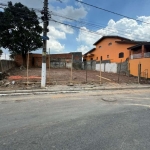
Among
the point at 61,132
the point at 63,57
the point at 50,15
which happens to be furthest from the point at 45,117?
the point at 63,57

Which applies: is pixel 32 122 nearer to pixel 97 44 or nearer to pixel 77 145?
pixel 77 145

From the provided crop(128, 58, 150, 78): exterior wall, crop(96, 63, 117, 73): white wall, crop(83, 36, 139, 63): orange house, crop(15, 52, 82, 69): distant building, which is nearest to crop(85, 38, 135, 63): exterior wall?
crop(83, 36, 139, 63): orange house

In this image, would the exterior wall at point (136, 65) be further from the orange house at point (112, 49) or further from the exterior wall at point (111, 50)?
the exterior wall at point (111, 50)

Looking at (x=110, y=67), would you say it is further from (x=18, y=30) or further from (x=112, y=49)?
(x=18, y=30)

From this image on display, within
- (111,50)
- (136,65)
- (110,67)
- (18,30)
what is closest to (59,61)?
(18,30)

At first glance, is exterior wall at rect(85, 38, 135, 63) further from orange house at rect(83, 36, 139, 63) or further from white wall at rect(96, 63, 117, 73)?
white wall at rect(96, 63, 117, 73)

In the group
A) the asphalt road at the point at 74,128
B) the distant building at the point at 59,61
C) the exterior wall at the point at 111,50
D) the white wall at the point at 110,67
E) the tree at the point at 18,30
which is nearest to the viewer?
the asphalt road at the point at 74,128

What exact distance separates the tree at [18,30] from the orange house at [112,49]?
15239mm

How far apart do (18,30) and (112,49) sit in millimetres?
19645

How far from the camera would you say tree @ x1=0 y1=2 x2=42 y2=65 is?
27736 mm

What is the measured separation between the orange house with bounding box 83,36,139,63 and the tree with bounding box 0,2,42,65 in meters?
15.2

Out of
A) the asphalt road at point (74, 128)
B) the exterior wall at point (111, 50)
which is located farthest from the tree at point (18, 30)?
the asphalt road at point (74, 128)

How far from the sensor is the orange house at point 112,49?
29.4 m

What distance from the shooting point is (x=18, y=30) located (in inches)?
1145
